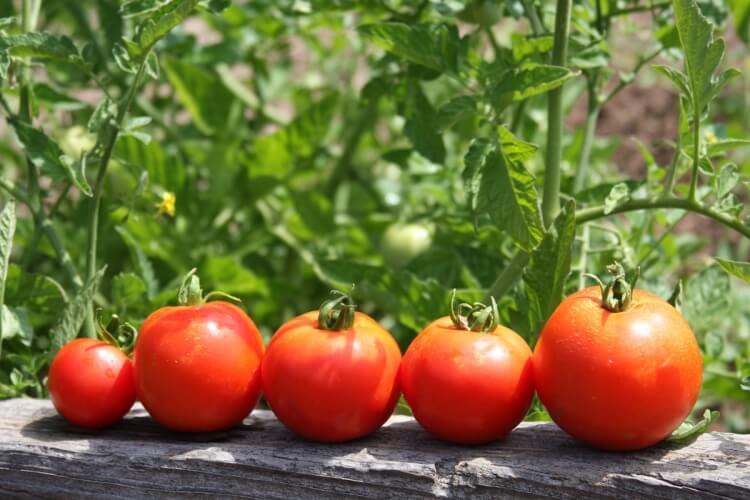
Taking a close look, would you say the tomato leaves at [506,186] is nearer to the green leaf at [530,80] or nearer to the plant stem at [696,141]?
the green leaf at [530,80]

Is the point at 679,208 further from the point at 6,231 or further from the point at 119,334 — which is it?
the point at 6,231

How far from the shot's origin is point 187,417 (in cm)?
124

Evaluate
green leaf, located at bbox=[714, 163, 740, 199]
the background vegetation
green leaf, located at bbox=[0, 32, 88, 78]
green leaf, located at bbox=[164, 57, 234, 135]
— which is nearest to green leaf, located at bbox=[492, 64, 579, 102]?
the background vegetation

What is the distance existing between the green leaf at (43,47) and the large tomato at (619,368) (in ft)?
2.38

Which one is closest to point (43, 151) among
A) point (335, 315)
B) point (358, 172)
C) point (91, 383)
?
point (91, 383)

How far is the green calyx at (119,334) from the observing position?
1339 millimetres

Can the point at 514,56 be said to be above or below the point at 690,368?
above

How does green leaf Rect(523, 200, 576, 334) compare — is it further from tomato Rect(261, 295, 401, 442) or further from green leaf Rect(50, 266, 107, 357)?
green leaf Rect(50, 266, 107, 357)

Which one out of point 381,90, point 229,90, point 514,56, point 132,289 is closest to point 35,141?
point 132,289

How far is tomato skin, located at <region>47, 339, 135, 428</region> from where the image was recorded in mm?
1285

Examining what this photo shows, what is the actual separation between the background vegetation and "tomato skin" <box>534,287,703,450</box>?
0.50 feet

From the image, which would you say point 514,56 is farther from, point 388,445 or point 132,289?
point 132,289

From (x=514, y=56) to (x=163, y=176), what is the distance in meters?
0.90

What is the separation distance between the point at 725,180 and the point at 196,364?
69cm
